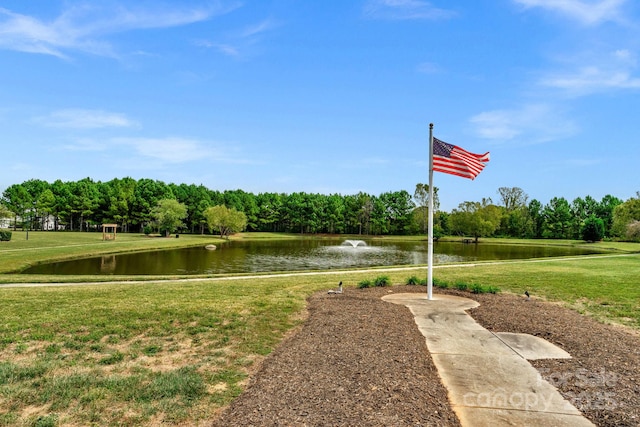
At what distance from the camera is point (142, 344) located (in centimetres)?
652

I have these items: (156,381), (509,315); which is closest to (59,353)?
(156,381)

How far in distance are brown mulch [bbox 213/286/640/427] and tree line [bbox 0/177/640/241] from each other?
6762 cm

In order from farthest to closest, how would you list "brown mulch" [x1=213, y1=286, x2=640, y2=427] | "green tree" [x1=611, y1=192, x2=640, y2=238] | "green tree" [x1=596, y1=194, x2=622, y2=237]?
"green tree" [x1=596, y1=194, x2=622, y2=237], "green tree" [x1=611, y1=192, x2=640, y2=238], "brown mulch" [x1=213, y1=286, x2=640, y2=427]

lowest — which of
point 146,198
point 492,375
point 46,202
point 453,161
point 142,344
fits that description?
point 142,344

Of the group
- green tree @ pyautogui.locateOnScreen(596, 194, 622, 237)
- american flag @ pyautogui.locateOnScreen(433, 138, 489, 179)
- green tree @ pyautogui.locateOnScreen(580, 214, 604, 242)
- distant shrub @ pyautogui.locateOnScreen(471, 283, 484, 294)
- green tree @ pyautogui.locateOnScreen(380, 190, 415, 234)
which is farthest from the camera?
green tree @ pyautogui.locateOnScreen(380, 190, 415, 234)

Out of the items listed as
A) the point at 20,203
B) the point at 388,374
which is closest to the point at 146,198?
the point at 20,203

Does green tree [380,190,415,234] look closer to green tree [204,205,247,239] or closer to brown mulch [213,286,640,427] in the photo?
green tree [204,205,247,239]

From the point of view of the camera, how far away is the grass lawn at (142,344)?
14.2ft

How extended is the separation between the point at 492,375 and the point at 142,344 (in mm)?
5627

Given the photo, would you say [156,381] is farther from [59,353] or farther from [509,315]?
[509,315]

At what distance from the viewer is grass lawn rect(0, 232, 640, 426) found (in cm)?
434

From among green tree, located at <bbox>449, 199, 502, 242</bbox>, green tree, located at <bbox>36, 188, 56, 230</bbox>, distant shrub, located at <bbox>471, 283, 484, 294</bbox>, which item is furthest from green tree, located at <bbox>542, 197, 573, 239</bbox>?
green tree, located at <bbox>36, 188, 56, 230</bbox>

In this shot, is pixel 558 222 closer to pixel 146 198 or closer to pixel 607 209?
pixel 607 209

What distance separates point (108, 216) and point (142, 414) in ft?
302
